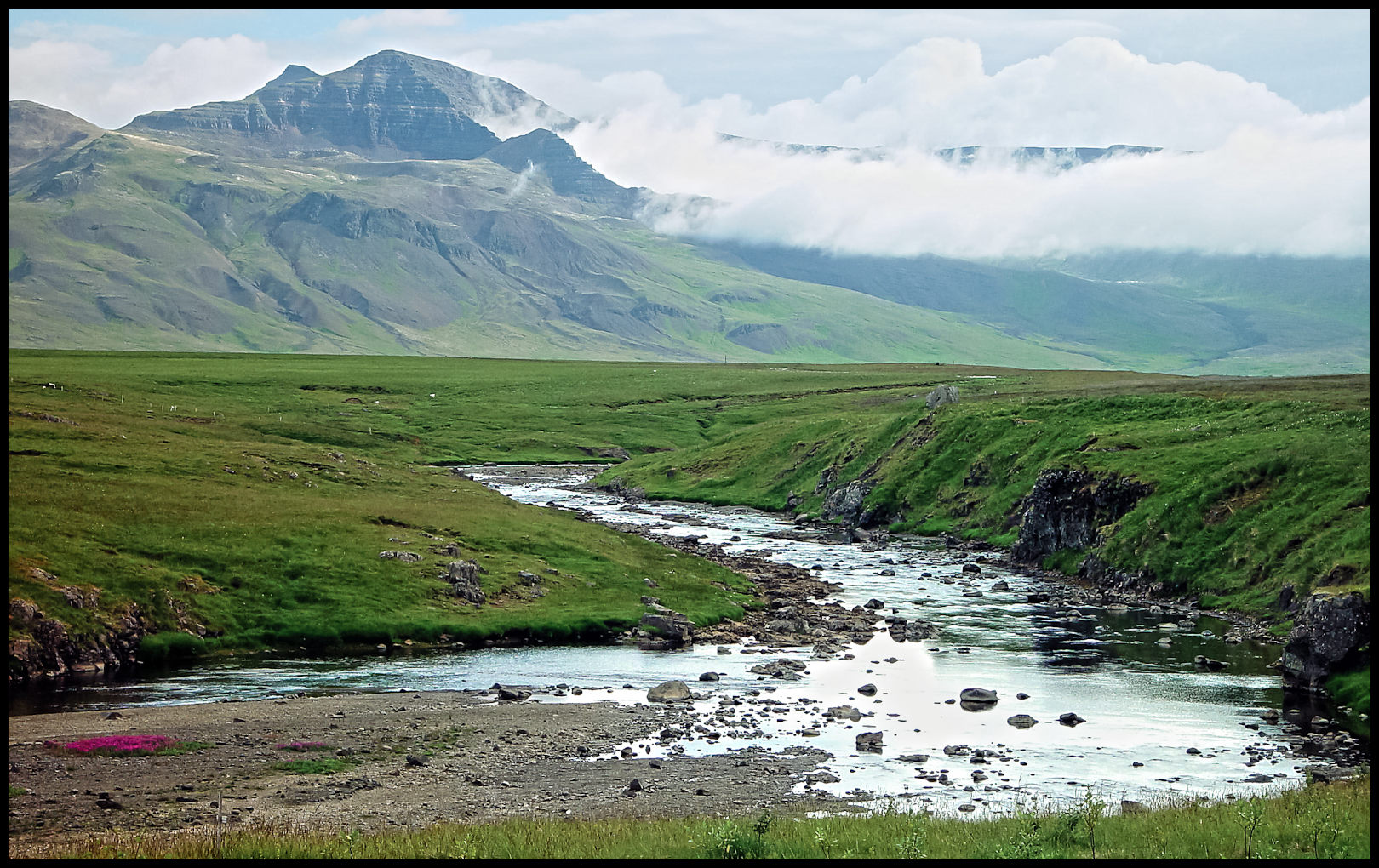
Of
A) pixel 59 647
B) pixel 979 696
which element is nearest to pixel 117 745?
pixel 59 647

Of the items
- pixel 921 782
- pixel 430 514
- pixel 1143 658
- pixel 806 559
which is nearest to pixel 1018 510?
pixel 806 559

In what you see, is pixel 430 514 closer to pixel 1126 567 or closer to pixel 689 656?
pixel 689 656

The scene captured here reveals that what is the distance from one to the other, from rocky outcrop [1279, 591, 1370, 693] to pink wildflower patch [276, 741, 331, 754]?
4054cm

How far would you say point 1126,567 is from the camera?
76.8 meters

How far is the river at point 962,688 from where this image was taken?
39906mm

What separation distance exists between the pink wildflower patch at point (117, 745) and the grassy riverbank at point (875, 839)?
11.0 metres

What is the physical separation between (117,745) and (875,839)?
28681mm

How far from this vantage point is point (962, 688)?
52125 millimetres

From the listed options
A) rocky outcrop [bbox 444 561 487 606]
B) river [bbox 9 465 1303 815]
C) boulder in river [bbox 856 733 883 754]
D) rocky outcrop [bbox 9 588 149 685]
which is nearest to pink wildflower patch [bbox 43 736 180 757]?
river [bbox 9 465 1303 815]

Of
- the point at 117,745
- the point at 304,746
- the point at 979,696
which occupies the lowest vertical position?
the point at 304,746

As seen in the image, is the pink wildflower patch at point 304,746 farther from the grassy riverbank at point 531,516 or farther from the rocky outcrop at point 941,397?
the rocky outcrop at point 941,397

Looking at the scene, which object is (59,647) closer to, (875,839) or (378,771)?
(378,771)

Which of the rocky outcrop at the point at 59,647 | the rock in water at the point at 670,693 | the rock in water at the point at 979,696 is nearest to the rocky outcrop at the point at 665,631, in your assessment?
the rock in water at the point at 670,693

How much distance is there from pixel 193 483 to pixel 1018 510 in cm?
6432
